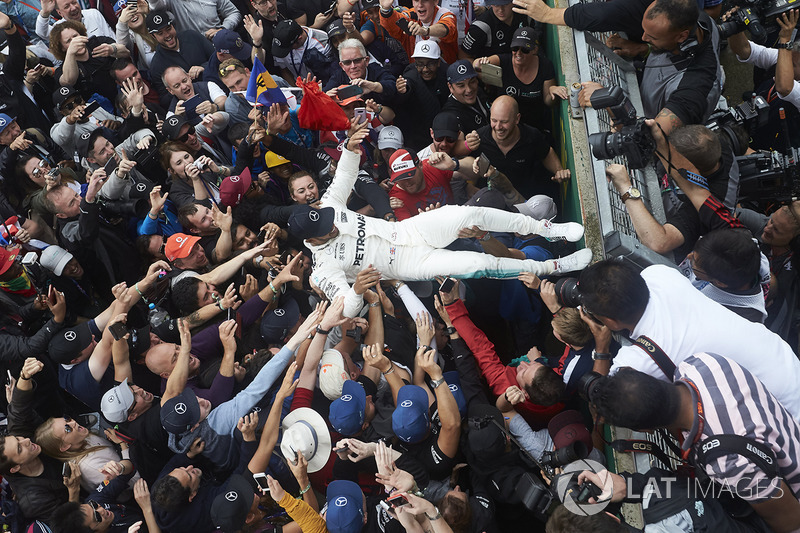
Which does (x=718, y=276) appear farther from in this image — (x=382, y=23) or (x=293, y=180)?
(x=382, y=23)

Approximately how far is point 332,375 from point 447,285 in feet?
3.70

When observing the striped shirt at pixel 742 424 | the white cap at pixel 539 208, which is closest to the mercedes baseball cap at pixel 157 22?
the white cap at pixel 539 208

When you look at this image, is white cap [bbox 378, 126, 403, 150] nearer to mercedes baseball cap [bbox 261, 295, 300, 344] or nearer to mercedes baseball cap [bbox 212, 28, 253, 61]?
mercedes baseball cap [bbox 261, 295, 300, 344]

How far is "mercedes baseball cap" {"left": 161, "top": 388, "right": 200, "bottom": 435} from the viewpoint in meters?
4.20

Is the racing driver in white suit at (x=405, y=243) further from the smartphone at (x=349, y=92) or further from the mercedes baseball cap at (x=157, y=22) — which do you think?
the mercedes baseball cap at (x=157, y=22)

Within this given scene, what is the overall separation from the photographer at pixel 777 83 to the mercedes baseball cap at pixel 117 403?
19.5 feet

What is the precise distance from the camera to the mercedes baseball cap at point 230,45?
7133 mm

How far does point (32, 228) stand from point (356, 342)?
151 inches

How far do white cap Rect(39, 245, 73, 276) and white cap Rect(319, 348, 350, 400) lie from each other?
310cm

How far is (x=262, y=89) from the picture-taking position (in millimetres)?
6074

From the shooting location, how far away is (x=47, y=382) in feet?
16.8

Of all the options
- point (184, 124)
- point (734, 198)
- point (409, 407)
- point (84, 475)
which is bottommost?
point (84, 475)

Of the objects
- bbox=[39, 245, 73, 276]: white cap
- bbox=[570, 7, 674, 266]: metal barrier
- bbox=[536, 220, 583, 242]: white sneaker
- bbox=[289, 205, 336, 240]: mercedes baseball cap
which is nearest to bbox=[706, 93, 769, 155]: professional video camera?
bbox=[570, 7, 674, 266]: metal barrier

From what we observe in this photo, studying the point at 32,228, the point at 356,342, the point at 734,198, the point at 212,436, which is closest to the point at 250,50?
the point at 32,228
